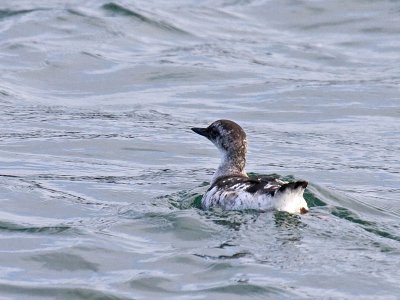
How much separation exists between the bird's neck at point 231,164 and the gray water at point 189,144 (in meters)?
0.32

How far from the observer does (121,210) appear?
440 inches

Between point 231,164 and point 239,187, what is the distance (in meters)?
1.16

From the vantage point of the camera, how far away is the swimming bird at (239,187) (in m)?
10.1

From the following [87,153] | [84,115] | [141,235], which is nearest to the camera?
[141,235]

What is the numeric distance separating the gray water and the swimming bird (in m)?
0.11

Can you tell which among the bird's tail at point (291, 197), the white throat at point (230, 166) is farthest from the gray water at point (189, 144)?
the white throat at point (230, 166)

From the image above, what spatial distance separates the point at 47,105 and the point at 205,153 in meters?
2.82

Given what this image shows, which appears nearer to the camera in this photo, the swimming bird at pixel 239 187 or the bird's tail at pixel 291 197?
the bird's tail at pixel 291 197

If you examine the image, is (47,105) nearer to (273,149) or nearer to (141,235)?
(273,149)

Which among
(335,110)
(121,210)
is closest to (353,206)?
(121,210)

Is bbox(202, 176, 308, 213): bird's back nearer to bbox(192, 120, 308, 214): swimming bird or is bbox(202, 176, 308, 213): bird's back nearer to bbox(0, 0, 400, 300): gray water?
bbox(192, 120, 308, 214): swimming bird

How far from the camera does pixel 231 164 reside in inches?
466

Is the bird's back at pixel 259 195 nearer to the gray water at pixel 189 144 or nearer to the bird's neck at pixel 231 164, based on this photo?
the gray water at pixel 189 144

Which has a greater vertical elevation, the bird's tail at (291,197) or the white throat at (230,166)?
the white throat at (230,166)
